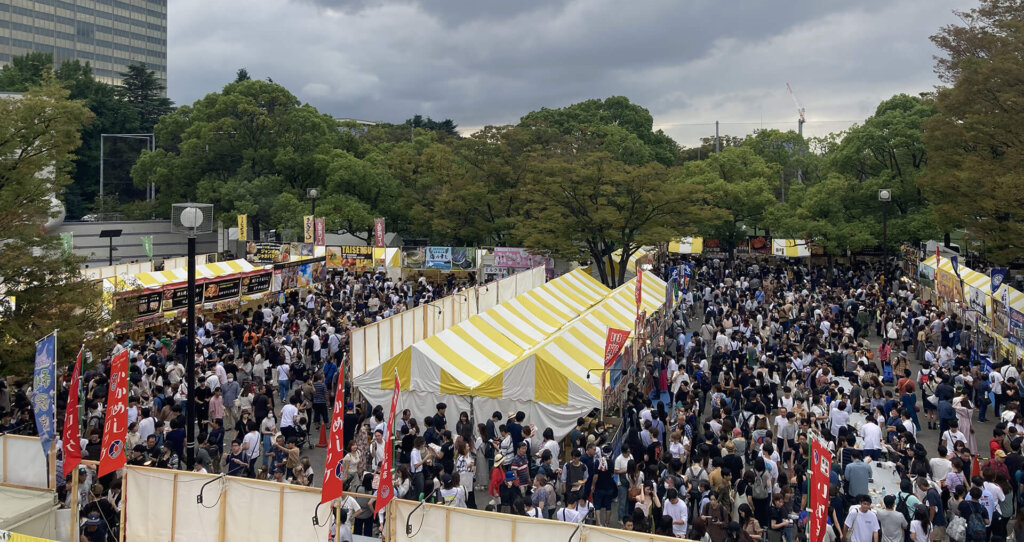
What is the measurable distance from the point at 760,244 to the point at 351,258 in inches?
932

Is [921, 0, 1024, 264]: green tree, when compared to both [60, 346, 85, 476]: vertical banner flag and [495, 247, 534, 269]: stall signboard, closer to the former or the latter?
[495, 247, 534, 269]: stall signboard

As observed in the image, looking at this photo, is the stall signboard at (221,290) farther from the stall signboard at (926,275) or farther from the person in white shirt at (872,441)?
the stall signboard at (926,275)

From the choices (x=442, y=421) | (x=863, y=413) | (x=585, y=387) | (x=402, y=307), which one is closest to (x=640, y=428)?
(x=585, y=387)

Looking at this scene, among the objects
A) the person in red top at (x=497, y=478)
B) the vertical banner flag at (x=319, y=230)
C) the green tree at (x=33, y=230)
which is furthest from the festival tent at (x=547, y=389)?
the vertical banner flag at (x=319, y=230)

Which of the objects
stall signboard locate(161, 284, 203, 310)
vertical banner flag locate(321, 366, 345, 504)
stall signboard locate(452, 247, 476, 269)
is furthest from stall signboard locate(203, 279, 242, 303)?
vertical banner flag locate(321, 366, 345, 504)

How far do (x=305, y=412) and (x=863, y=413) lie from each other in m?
10.4

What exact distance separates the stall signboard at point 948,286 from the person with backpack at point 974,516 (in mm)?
16163

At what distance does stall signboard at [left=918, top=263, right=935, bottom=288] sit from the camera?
94.0ft

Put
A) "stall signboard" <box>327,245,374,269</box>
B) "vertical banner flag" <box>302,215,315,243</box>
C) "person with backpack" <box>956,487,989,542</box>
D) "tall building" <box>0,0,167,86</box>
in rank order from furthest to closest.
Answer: "tall building" <box>0,0,167,86</box> < "vertical banner flag" <box>302,215,315,243</box> < "stall signboard" <box>327,245,374,269</box> < "person with backpack" <box>956,487,989,542</box>

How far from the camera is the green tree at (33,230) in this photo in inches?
522

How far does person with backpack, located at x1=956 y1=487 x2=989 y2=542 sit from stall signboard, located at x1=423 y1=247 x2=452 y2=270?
94.2ft

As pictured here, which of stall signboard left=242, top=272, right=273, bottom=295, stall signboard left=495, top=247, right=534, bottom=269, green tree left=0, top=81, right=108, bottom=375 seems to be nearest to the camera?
green tree left=0, top=81, right=108, bottom=375

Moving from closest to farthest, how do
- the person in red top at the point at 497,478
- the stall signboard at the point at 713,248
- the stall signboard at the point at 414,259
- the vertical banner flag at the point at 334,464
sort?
1. the vertical banner flag at the point at 334,464
2. the person in red top at the point at 497,478
3. the stall signboard at the point at 414,259
4. the stall signboard at the point at 713,248

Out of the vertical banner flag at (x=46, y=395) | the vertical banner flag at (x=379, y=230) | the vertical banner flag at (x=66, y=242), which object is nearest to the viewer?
the vertical banner flag at (x=46, y=395)
